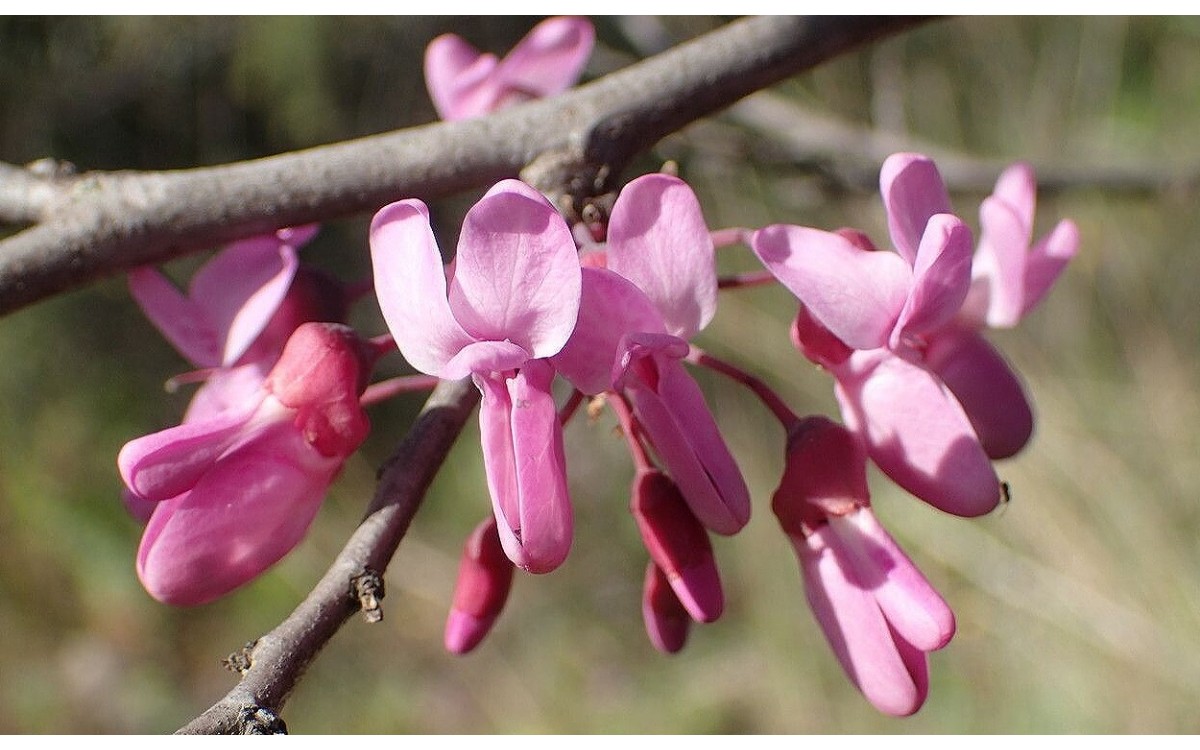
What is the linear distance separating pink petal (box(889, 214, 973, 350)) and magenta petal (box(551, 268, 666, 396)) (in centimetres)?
12

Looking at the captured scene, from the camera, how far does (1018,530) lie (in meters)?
1.91

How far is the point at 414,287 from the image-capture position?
16.3 inches

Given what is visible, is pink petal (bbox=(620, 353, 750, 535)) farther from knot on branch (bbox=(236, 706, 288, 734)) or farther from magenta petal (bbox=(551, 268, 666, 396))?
knot on branch (bbox=(236, 706, 288, 734))

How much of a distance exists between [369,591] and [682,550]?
164 mm

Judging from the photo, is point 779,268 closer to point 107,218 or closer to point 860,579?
point 860,579

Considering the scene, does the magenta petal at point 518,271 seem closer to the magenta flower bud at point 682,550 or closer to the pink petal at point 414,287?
the pink petal at point 414,287

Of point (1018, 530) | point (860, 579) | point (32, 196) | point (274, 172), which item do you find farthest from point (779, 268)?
point (1018, 530)

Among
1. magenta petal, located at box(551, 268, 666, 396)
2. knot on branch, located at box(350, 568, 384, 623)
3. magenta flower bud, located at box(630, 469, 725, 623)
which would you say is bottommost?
magenta flower bud, located at box(630, 469, 725, 623)

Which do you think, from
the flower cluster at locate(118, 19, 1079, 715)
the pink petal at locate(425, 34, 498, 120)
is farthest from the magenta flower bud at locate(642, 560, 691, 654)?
the pink petal at locate(425, 34, 498, 120)

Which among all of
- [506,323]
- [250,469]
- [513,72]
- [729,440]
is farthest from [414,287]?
[729,440]

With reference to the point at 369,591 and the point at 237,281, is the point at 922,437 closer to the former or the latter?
the point at 369,591

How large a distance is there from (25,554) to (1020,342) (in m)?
2.38

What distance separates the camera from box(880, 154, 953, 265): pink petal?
450 mm

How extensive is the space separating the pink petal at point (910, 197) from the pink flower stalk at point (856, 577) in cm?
11
